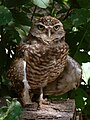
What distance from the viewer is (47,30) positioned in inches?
114

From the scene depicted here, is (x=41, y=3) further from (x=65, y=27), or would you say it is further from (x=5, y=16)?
(x=65, y=27)

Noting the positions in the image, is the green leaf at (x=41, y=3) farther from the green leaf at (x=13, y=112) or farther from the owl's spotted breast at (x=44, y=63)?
the green leaf at (x=13, y=112)

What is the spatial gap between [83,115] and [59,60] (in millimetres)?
716

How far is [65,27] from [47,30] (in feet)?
1.09

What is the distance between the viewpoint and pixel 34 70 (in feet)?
9.49

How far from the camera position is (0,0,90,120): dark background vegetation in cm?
304

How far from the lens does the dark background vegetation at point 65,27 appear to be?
304cm

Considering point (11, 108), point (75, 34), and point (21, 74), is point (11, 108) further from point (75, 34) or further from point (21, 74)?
Answer: point (75, 34)

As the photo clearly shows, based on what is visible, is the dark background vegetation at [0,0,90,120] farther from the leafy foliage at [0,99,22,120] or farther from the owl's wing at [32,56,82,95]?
the leafy foliage at [0,99,22,120]

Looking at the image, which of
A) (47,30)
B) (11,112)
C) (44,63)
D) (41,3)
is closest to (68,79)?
(44,63)

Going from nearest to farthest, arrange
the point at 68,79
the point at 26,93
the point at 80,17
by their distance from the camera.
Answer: the point at 26,93
the point at 80,17
the point at 68,79

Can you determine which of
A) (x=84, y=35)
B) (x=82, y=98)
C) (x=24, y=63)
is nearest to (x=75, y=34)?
(x=84, y=35)

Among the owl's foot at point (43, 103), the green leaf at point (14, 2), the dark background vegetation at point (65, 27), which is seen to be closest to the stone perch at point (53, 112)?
the owl's foot at point (43, 103)

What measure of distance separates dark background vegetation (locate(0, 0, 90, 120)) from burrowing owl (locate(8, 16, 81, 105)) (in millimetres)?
117
